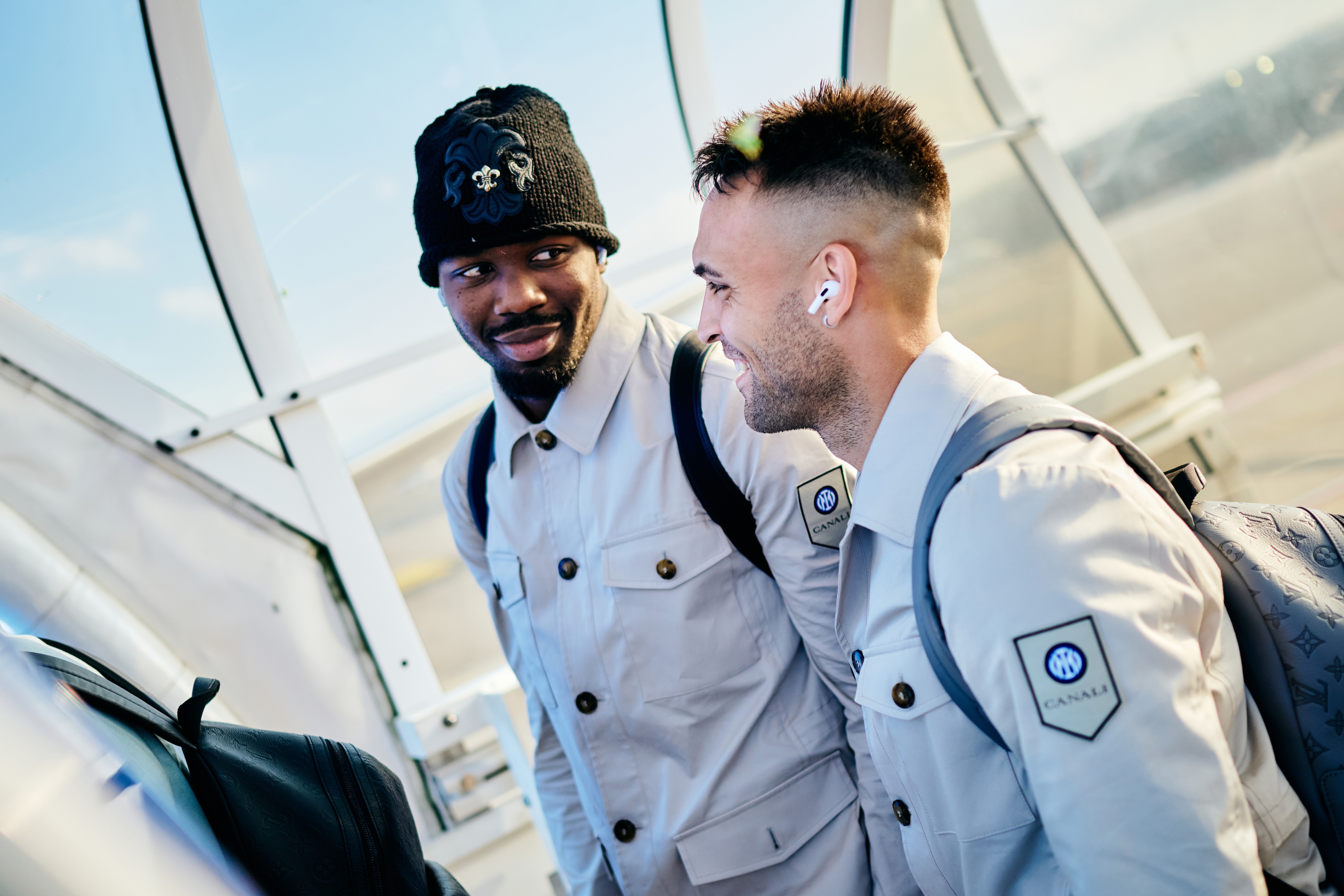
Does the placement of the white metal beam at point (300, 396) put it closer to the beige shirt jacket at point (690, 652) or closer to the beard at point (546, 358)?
the beard at point (546, 358)

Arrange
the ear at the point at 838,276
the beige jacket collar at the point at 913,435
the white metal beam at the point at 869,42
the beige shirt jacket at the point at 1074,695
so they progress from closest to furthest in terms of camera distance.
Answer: the beige shirt jacket at the point at 1074,695 < the beige jacket collar at the point at 913,435 < the ear at the point at 838,276 < the white metal beam at the point at 869,42

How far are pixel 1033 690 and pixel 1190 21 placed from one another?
4.48 metres

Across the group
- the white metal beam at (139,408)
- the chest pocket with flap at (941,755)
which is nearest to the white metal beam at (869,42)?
the white metal beam at (139,408)

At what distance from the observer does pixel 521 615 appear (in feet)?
5.91

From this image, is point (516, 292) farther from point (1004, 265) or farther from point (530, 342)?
point (1004, 265)

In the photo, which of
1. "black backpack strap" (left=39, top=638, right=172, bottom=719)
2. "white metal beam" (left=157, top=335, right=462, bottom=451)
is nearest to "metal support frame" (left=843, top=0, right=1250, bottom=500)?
"white metal beam" (left=157, top=335, right=462, bottom=451)

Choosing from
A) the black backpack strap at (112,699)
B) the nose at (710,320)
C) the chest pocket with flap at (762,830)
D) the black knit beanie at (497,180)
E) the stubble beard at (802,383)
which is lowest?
the chest pocket with flap at (762,830)

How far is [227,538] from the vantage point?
2873mm

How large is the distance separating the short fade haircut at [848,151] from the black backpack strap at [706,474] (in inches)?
17.8

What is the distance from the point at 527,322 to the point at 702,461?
489 mm

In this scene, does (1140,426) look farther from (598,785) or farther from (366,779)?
(366,779)

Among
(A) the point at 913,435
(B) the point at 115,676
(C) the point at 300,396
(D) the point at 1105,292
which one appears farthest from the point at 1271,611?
(D) the point at 1105,292

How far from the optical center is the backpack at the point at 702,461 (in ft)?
5.10

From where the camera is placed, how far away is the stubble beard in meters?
1.29
